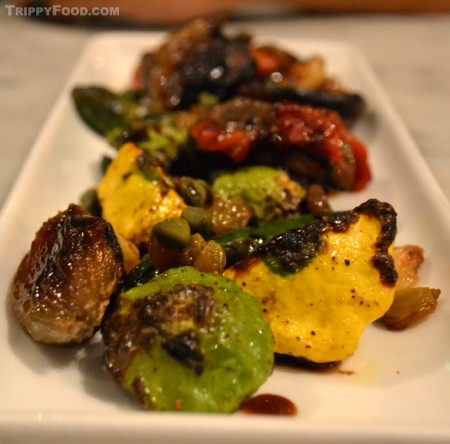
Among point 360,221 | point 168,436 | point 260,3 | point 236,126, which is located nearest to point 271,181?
point 236,126

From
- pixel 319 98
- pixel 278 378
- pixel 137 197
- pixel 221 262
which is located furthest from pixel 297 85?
pixel 278 378

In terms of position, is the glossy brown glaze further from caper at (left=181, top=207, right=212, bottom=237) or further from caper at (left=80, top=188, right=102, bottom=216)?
caper at (left=80, top=188, right=102, bottom=216)

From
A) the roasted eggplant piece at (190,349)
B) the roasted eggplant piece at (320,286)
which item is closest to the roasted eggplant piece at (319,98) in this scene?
the roasted eggplant piece at (320,286)

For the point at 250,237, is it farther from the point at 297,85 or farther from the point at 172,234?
the point at 297,85

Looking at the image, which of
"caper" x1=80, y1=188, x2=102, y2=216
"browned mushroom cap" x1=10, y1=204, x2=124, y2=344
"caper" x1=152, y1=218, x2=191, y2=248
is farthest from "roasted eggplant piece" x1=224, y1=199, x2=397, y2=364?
"caper" x1=80, y1=188, x2=102, y2=216

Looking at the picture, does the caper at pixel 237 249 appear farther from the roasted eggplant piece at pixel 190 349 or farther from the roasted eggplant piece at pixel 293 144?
the roasted eggplant piece at pixel 293 144

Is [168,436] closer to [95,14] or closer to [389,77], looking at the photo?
[389,77]
